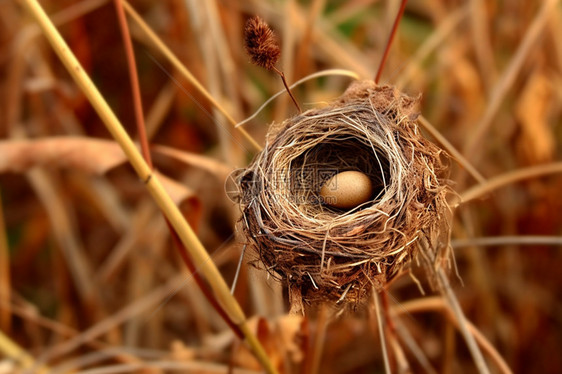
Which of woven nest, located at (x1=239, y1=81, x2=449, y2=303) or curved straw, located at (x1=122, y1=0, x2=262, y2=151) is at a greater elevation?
curved straw, located at (x1=122, y1=0, x2=262, y2=151)

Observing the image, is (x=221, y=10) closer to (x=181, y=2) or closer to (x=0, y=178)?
(x=181, y=2)

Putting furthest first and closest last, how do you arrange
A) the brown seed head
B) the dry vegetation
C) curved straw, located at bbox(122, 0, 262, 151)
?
the dry vegetation
curved straw, located at bbox(122, 0, 262, 151)
the brown seed head

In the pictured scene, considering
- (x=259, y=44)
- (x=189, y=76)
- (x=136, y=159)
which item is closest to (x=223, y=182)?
(x=189, y=76)

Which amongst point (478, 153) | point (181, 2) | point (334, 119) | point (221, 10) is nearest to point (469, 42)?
point (478, 153)

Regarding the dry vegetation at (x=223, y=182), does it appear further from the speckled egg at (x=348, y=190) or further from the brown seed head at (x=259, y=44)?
the brown seed head at (x=259, y=44)

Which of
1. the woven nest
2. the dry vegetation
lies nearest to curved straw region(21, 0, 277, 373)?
the woven nest

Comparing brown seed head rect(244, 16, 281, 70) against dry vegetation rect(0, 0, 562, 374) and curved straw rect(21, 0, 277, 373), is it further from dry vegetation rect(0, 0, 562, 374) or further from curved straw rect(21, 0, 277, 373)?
dry vegetation rect(0, 0, 562, 374)
